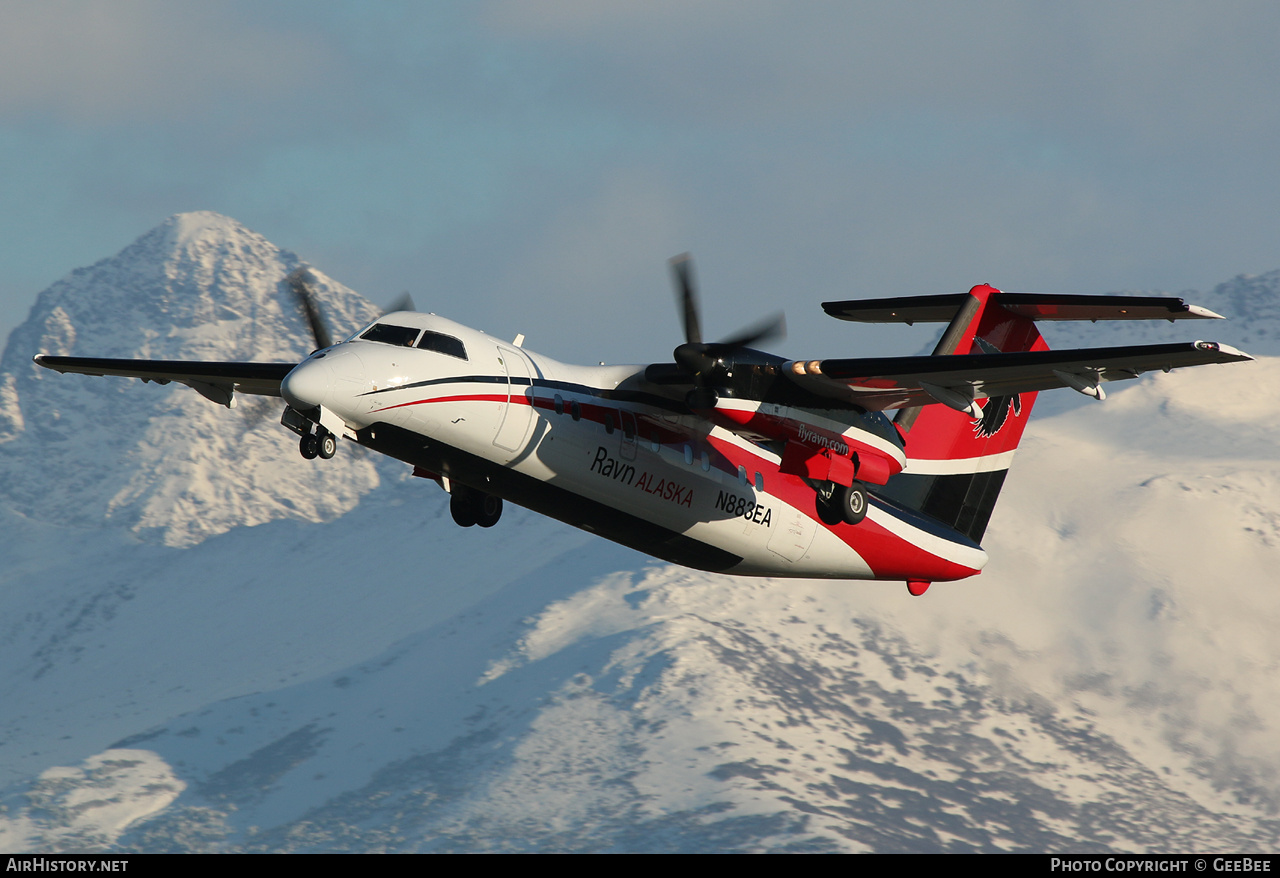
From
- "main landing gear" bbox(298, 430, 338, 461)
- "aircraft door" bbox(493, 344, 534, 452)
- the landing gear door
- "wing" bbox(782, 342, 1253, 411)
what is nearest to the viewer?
"main landing gear" bbox(298, 430, 338, 461)

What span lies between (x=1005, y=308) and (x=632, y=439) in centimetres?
825

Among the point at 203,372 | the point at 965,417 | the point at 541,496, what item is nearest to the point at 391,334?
the point at 541,496

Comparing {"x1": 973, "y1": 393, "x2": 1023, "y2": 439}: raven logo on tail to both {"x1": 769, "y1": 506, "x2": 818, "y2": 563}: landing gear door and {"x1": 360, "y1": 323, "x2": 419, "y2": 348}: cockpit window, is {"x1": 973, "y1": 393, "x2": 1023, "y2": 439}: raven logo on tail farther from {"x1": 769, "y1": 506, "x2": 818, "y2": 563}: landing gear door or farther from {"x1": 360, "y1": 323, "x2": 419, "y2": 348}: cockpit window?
{"x1": 360, "y1": 323, "x2": 419, "y2": 348}: cockpit window

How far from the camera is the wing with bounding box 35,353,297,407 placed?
2130 cm

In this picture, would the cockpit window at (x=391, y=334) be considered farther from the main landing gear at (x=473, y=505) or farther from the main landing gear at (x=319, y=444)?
the main landing gear at (x=473, y=505)

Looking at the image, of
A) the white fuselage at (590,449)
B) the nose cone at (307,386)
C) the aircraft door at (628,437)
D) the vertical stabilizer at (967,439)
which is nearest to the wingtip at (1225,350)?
the white fuselage at (590,449)

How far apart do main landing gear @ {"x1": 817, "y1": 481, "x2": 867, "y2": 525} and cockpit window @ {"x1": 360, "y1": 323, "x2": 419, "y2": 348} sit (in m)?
7.32

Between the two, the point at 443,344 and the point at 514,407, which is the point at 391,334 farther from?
the point at 514,407

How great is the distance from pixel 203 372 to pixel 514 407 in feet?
18.3

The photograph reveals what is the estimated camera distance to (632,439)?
20.8m

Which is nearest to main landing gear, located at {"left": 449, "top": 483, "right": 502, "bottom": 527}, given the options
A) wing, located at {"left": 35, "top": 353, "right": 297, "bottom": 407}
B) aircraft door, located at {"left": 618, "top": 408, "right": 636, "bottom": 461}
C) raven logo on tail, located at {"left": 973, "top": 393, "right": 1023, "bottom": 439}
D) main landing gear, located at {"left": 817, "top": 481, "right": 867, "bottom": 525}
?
aircraft door, located at {"left": 618, "top": 408, "right": 636, "bottom": 461}

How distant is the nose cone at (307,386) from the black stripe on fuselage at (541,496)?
100 cm
